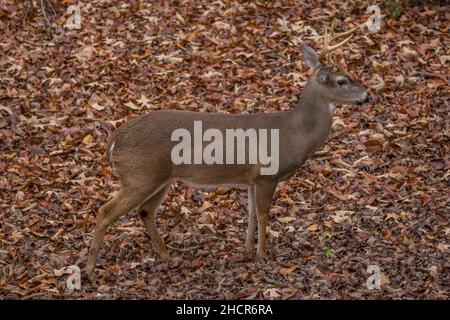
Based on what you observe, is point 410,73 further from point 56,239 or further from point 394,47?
point 56,239

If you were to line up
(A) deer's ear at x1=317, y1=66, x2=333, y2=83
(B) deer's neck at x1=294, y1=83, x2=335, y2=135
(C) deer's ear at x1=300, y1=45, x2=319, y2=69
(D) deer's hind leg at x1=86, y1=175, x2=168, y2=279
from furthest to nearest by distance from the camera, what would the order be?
(C) deer's ear at x1=300, y1=45, x2=319, y2=69 < (B) deer's neck at x1=294, y1=83, x2=335, y2=135 < (A) deer's ear at x1=317, y1=66, x2=333, y2=83 < (D) deer's hind leg at x1=86, y1=175, x2=168, y2=279

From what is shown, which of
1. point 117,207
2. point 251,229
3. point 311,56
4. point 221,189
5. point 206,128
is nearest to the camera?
point 117,207

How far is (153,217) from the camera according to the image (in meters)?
7.47

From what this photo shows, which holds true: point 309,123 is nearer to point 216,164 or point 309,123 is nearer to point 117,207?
point 216,164

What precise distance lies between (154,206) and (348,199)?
2.09m

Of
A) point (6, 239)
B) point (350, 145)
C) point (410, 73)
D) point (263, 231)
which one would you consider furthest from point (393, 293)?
point (410, 73)

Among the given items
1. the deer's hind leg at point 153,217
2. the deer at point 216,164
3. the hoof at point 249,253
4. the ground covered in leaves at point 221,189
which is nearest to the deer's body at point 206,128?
the deer at point 216,164

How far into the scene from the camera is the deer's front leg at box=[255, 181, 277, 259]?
723cm

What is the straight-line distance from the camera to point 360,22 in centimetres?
1179

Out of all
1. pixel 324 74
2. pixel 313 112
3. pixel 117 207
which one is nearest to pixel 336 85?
pixel 324 74

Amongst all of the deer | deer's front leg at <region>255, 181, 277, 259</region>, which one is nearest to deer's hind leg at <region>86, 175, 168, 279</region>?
the deer

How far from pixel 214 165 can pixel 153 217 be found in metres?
0.77

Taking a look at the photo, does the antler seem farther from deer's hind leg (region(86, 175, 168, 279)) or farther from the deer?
deer's hind leg (region(86, 175, 168, 279))

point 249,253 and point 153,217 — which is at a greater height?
point 153,217
